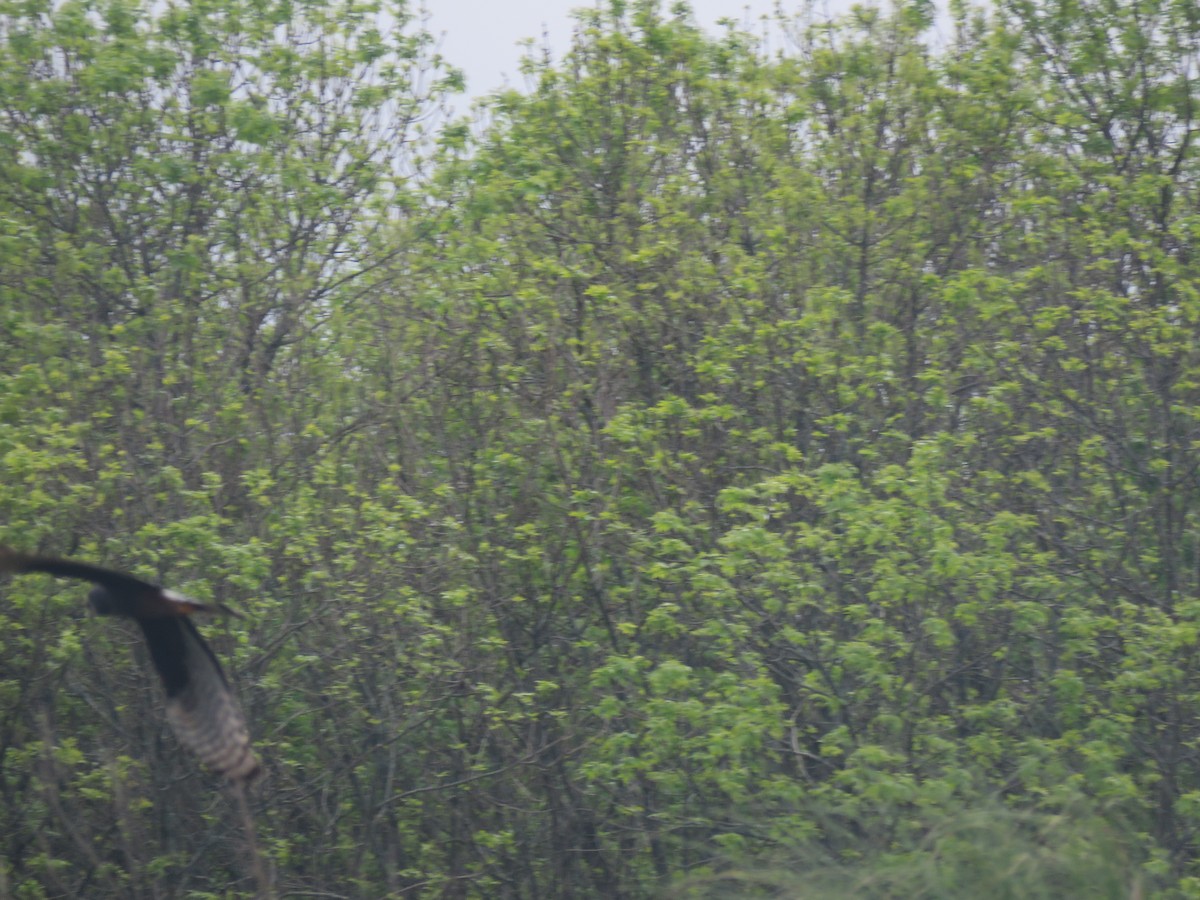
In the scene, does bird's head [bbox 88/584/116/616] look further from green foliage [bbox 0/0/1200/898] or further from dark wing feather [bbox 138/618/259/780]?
green foliage [bbox 0/0/1200/898]

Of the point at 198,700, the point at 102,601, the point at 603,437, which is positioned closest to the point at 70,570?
the point at 102,601

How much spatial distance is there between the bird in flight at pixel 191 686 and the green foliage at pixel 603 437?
4.08ft

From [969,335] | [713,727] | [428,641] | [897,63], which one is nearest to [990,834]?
[713,727]

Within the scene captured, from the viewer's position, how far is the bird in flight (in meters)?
6.93

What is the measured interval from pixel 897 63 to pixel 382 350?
4.40 metres

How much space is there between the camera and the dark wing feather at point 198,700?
7320 millimetres

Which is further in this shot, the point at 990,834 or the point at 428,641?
the point at 428,641

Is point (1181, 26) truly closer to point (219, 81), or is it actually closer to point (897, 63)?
point (897, 63)

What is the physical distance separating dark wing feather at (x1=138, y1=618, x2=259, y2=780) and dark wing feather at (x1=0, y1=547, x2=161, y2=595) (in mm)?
446

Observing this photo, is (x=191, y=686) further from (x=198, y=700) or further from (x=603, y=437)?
(x=603, y=437)

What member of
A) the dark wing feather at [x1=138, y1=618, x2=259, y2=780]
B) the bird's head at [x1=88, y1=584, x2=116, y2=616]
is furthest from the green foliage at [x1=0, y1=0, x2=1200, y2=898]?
the bird's head at [x1=88, y1=584, x2=116, y2=616]

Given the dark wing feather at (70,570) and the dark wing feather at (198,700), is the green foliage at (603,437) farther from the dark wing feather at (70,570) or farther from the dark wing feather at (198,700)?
the dark wing feather at (70,570)

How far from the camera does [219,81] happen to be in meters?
11.0

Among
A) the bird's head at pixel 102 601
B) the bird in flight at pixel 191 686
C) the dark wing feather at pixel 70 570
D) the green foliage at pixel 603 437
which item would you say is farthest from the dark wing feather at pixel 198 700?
the green foliage at pixel 603 437
